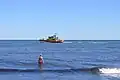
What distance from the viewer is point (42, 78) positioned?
120ft

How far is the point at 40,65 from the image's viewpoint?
164ft

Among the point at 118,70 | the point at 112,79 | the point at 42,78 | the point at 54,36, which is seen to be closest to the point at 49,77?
the point at 42,78

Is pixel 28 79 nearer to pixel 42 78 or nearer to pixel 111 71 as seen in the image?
pixel 42 78

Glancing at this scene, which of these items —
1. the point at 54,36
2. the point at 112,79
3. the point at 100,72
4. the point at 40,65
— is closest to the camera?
the point at 112,79

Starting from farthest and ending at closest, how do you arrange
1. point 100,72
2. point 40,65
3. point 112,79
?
1. point 40,65
2. point 100,72
3. point 112,79

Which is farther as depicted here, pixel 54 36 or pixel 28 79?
pixel 54 36

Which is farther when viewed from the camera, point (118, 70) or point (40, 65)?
point (40, 65)

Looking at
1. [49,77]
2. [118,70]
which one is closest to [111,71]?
[118,70]

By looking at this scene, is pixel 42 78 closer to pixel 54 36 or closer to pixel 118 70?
pixel 118 70

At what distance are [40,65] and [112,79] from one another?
662 inches

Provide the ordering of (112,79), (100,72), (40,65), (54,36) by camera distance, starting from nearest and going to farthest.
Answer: (112,79), (100,72), (40,65), (54,36)

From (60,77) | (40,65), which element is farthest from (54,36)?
(60,77)

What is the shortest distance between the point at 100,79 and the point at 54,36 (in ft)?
370

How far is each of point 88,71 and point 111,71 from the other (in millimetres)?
3027
